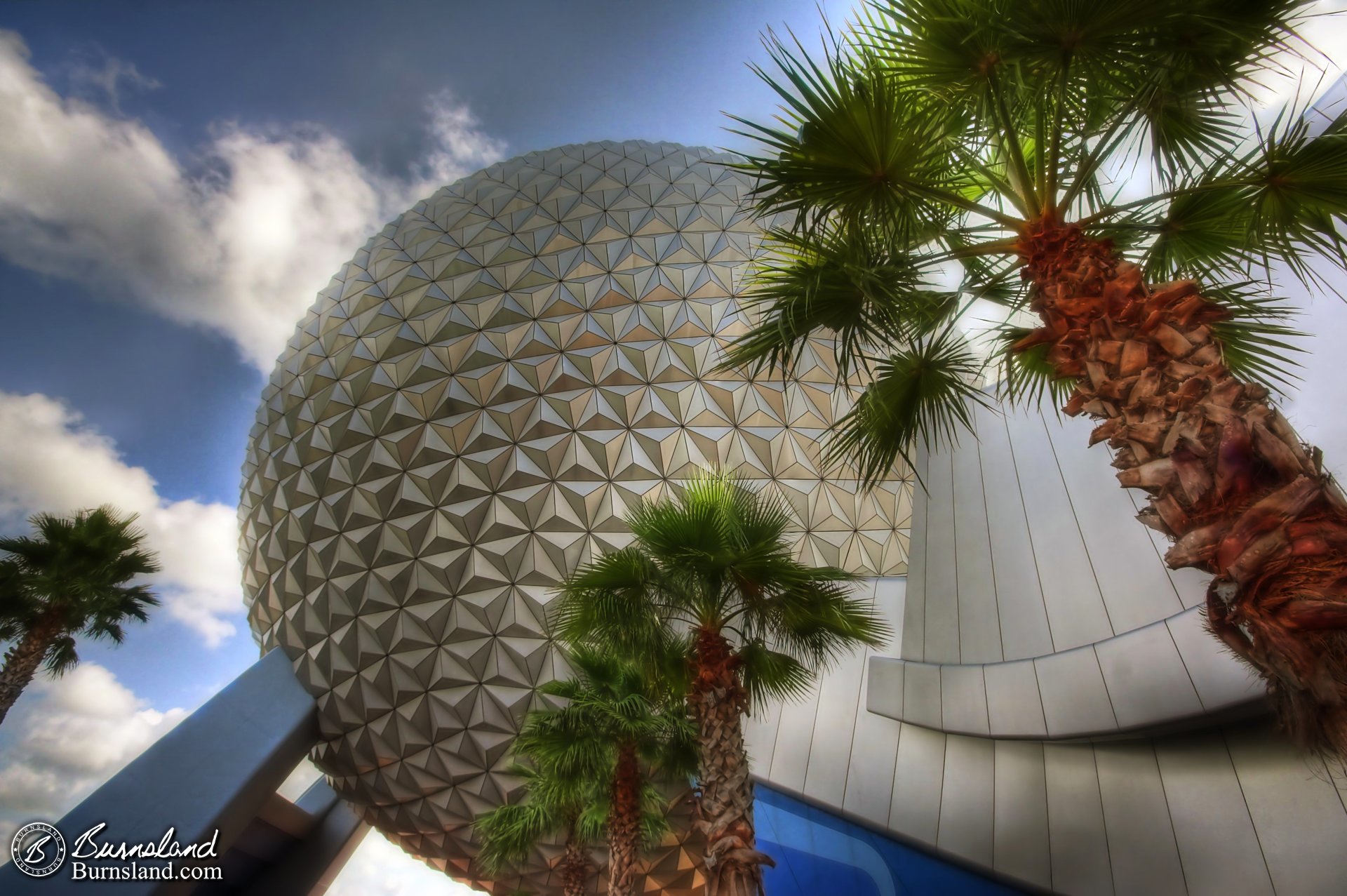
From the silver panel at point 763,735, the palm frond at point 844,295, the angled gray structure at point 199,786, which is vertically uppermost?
the silver panel at point 763,735

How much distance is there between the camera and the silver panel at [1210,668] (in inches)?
203

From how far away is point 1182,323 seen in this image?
10.0 ft

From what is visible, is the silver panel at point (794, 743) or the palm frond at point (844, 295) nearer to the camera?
the palm frond at point (844, 295)

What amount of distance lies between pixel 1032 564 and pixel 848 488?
814cm

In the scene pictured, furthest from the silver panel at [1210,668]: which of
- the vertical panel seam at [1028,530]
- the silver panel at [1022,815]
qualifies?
the silver panel at [1022,815]

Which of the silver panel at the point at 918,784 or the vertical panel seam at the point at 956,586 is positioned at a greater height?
the vertical panel seam at the point at 956,586

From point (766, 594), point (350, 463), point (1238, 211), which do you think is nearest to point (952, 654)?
point (766, 594)

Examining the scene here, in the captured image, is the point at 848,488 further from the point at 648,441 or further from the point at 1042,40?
the point at 1042,40

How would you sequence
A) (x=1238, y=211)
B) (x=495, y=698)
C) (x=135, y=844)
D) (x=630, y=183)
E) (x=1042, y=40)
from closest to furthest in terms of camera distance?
(x=1042, y=40)
(x=1238, y=211)
(x=135, y=844)
(x=495, y=698)
(x=630, y=183)

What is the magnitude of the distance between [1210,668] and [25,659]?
19.8 meters

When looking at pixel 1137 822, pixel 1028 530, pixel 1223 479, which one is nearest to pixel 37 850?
pixel 1137 822

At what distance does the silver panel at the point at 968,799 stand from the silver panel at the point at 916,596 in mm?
1155

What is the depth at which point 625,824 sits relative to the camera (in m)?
8.02

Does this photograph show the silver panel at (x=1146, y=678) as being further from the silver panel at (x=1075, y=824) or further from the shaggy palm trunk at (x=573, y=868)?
the shaggy palm trunk at (x=573, y=868)
